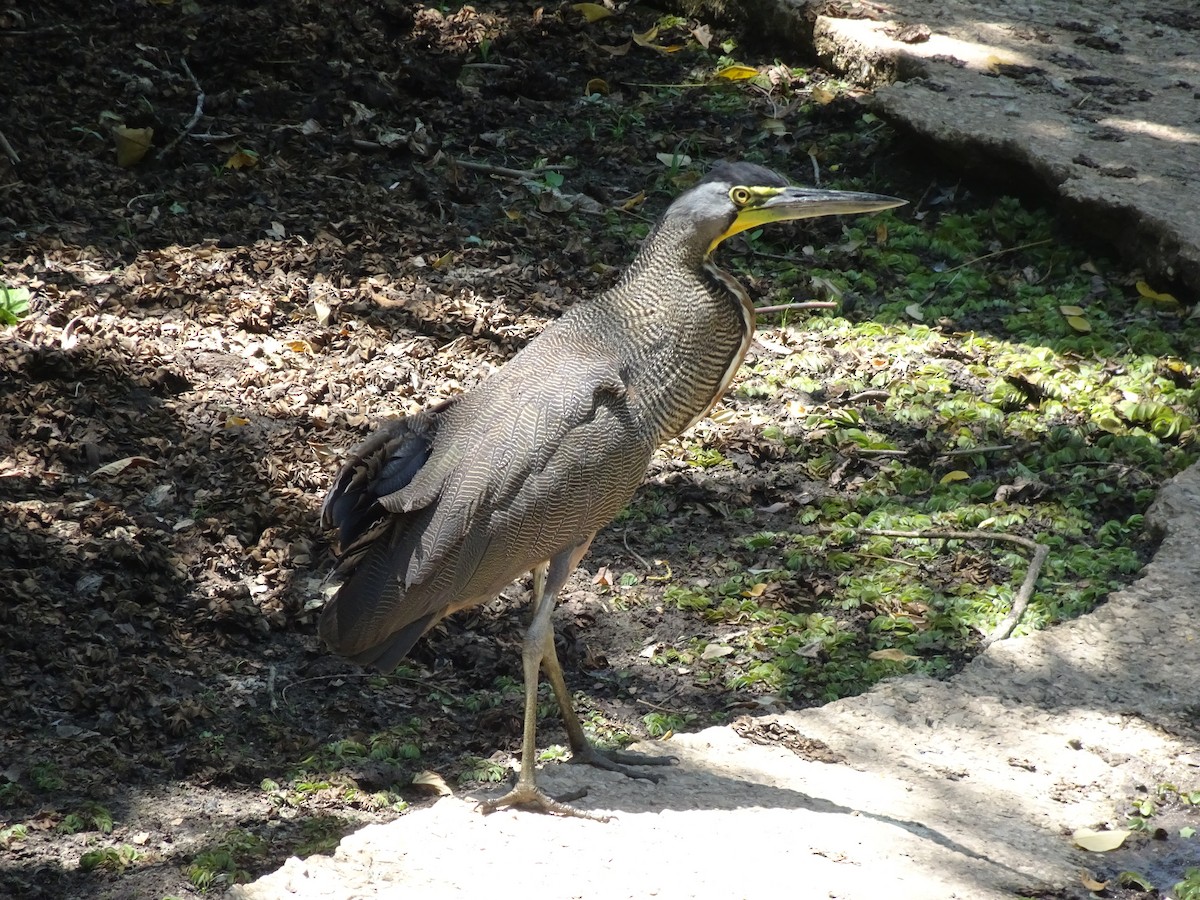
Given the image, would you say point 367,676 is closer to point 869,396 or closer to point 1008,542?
point 1008,542

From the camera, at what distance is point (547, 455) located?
4.25 m

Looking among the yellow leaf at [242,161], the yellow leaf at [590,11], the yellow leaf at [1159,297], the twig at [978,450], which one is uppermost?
the yellow leaf at [590,11]

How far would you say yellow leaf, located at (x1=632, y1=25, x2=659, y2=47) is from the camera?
9281 millimetres

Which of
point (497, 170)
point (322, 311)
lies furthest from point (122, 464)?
point (497, 170)

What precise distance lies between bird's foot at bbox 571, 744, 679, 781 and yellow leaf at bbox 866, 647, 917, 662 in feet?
3.39

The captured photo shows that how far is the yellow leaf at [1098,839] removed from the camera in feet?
13.4

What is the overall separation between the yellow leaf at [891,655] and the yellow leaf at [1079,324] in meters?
2.56

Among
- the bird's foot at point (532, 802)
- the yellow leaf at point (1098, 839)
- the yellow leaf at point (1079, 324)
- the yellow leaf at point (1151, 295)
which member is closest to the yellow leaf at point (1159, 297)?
the yellow leaf at point (1151, 295)

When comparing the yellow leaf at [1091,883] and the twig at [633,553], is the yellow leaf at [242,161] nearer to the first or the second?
the twig at [633,553]

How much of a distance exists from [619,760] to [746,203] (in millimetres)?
1859

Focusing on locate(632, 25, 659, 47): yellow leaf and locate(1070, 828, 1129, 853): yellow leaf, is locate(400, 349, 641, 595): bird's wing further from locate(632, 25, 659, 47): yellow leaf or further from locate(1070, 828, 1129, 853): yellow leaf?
locate(632, 25, 659, 47): yellow leaf

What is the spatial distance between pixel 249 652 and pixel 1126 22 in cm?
714

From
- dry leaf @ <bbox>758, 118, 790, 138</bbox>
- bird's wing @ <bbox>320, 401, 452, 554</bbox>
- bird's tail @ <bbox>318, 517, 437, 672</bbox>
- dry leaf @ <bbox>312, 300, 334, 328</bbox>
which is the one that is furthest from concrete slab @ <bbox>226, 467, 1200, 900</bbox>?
dry leaf @ <bbox>758, 118, 790, 138</bbox>

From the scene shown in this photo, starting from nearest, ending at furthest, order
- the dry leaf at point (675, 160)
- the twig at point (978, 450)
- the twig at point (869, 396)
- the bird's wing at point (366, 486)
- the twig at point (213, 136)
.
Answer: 1. the bird's wing at point (366, 486)
2. the twig at point (978, 450)
3. the twig at point (869, 396)
4. the twig at point (213, 136)
5. the dry leaf at point (675, 160)
